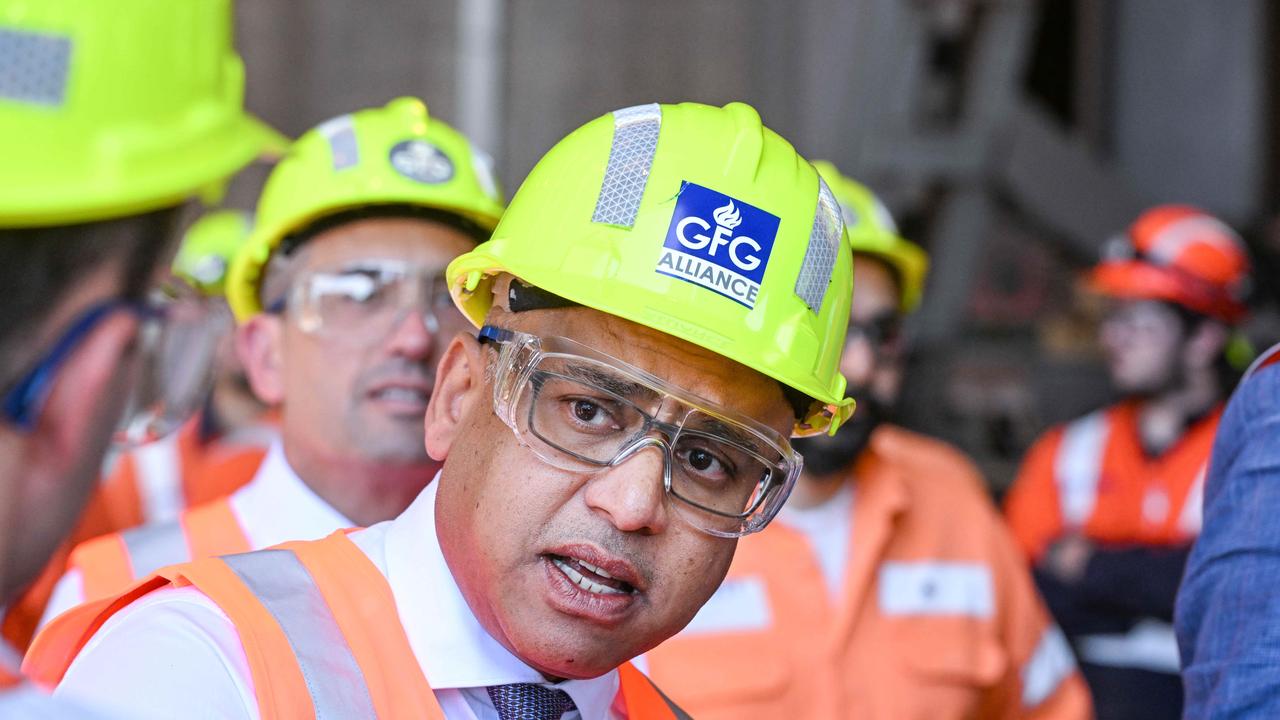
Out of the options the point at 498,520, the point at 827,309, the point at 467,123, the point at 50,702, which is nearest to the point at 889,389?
the point at 827,309

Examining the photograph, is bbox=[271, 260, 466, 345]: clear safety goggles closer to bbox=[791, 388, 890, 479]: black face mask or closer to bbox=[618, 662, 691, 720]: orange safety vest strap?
bbox=[618, 662, 691, 720]: orange safety vest strap

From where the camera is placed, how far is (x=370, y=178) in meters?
3.19

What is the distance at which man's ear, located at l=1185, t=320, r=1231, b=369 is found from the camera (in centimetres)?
597

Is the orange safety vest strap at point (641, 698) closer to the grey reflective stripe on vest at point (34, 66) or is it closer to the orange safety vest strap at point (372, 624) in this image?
the orange safety vest strap at point (372, 624)

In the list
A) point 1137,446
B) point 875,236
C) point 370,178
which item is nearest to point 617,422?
point 370,178

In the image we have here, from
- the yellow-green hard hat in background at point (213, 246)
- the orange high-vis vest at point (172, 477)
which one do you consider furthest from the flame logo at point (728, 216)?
the yellow-green hard hat in background at point (213, 246)

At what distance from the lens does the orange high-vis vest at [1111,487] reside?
221 inches

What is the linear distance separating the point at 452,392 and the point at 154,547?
1.19 meters

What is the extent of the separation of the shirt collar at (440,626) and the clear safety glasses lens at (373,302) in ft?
3.93

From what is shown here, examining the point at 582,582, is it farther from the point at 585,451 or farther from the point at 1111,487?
the point at 1111,487

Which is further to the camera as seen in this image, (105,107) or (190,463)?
(190,463)

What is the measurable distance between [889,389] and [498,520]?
258 cm

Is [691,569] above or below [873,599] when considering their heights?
above

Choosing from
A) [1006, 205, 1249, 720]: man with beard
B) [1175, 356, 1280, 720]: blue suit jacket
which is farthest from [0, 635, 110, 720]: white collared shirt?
[1006, 205, 1249, 720]: man with beard
